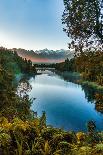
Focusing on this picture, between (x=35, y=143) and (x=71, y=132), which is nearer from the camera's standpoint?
(x=35, y=143)

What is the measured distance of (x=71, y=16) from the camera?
71.5 ft

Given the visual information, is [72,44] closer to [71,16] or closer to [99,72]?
[71,16]

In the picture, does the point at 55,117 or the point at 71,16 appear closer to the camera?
the point at 71,16

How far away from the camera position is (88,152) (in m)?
14.6

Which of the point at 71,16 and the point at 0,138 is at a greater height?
the point at 71,16

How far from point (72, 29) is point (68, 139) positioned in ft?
25.9

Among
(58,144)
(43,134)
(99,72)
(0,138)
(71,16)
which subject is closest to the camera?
(0,138)

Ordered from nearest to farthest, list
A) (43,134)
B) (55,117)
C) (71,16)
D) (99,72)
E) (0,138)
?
1. (0,138)
2. (43,134)
3. (71,16)
4. (55,117)
5. (99,72)

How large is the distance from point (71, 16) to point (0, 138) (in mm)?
10821

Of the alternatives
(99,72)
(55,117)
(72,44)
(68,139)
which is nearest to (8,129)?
(68,139)

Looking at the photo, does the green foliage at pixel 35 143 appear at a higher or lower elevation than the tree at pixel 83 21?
lower

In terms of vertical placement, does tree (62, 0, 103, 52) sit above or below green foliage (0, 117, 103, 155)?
above

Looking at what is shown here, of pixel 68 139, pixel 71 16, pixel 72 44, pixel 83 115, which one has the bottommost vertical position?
pixel 83 115

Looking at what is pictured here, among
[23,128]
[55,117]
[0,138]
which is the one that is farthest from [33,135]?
[55,117]
